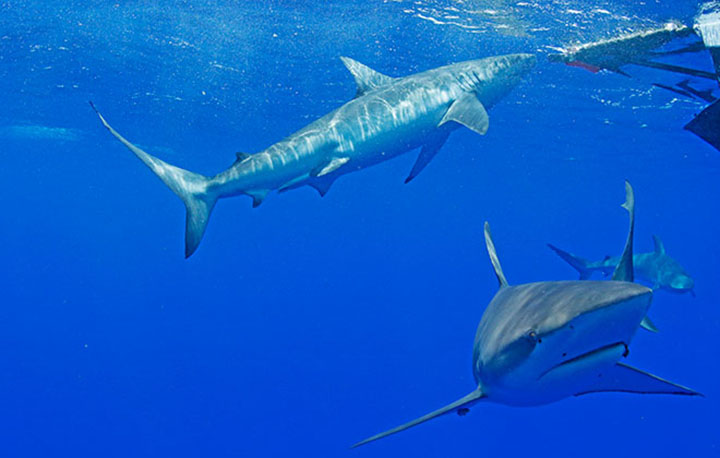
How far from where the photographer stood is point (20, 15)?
15.8 meters

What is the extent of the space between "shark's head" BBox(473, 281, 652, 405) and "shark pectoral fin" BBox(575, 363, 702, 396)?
28 centimetres

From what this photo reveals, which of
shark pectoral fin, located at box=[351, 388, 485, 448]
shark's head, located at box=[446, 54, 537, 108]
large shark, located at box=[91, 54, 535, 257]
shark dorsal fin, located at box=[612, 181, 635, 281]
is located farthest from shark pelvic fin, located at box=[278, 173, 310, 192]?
shark dorsal fin, located at box=[612, 181, 635, 281]

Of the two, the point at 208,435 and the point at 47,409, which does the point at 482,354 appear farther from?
the point at 47,409

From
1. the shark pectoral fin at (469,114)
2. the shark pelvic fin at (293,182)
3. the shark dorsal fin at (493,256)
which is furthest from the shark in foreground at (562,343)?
the shark pelvic fin at (293,182)

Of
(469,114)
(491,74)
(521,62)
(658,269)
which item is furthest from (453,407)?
(658,269)

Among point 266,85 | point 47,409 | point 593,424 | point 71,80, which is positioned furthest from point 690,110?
point 47,409

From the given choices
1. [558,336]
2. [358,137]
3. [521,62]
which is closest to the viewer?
[558,336]

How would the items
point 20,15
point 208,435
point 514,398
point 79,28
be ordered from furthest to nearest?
1. point 208,435
2. point 79,28
3. point 20,15
4. point 514,398

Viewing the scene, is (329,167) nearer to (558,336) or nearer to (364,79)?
(364,79)

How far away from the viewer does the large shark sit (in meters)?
6.39

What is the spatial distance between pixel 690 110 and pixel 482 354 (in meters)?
22.9

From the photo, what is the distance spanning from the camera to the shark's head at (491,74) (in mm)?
7145

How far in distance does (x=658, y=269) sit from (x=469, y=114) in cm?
907

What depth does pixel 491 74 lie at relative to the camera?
7293mm
